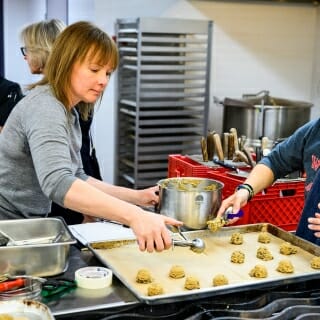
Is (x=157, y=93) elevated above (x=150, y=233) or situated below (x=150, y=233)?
above

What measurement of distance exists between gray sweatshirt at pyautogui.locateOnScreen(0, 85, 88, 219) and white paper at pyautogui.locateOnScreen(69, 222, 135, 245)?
135mm

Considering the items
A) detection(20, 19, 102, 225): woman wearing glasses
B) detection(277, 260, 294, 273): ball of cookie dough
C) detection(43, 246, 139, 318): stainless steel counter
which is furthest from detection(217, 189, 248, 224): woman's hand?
detection(20, 19, 102, 225): woman wearing glasses

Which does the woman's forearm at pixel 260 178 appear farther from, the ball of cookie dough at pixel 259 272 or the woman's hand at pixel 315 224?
the ball of cookie dough at pixel 259 272

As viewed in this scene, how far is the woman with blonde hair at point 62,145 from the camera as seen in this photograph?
1.38m

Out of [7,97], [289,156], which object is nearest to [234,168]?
[289,156]

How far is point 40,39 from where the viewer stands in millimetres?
2666

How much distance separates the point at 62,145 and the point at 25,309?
454 mm

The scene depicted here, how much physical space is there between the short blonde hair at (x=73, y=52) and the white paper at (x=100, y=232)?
1.36ft

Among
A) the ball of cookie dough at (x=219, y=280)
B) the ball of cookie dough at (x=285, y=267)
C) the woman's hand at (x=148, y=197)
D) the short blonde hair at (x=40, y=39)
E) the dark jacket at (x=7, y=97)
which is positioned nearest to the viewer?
the ball of cookie dough at (x=219, y=280)

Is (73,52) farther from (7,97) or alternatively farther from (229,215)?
(7,97)

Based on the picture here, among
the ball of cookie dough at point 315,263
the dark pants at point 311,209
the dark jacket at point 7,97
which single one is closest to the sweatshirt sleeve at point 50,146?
the ball of cookie dough at point 315,263

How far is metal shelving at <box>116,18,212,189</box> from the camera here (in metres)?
3.93

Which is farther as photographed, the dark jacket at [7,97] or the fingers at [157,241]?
the dark jacket at [7,97]

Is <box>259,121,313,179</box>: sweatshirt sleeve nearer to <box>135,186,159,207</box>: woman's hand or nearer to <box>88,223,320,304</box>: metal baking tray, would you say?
<box>88,223,320,304</box>: metal baking tray
